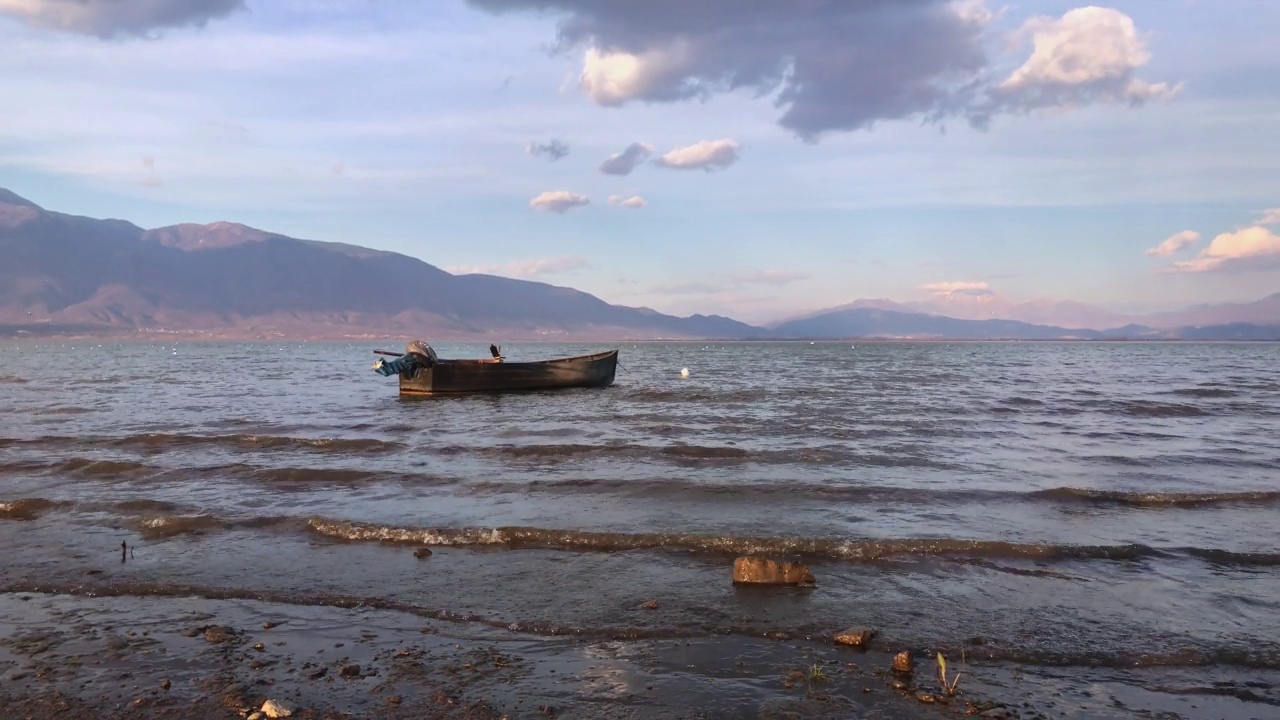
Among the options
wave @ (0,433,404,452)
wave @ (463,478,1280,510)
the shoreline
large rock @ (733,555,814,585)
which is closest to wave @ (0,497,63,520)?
the shoreline

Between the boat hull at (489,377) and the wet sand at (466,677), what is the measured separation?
94.1 feet

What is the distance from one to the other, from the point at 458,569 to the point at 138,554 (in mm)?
3889

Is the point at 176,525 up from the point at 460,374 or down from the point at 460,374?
down

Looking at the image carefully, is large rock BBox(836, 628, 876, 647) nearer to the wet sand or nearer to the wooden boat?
the wet sand

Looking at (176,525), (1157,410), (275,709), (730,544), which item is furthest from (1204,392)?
(275,709)

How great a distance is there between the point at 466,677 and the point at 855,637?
3143 mm

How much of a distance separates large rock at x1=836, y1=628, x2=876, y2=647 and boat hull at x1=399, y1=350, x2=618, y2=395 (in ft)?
98.6

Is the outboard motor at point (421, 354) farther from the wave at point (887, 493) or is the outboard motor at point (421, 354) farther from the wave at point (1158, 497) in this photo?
the wave at point (1158, 497)

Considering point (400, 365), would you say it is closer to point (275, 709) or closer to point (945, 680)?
point (275, 709)

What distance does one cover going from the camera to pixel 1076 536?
10.6 m

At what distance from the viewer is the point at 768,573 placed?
27.1 ft

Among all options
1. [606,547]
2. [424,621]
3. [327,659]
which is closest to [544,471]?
[606,547]

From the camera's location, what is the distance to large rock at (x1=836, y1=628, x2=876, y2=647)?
6570 millimetres

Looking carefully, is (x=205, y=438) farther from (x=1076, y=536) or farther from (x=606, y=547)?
(x=1076, y=536)
